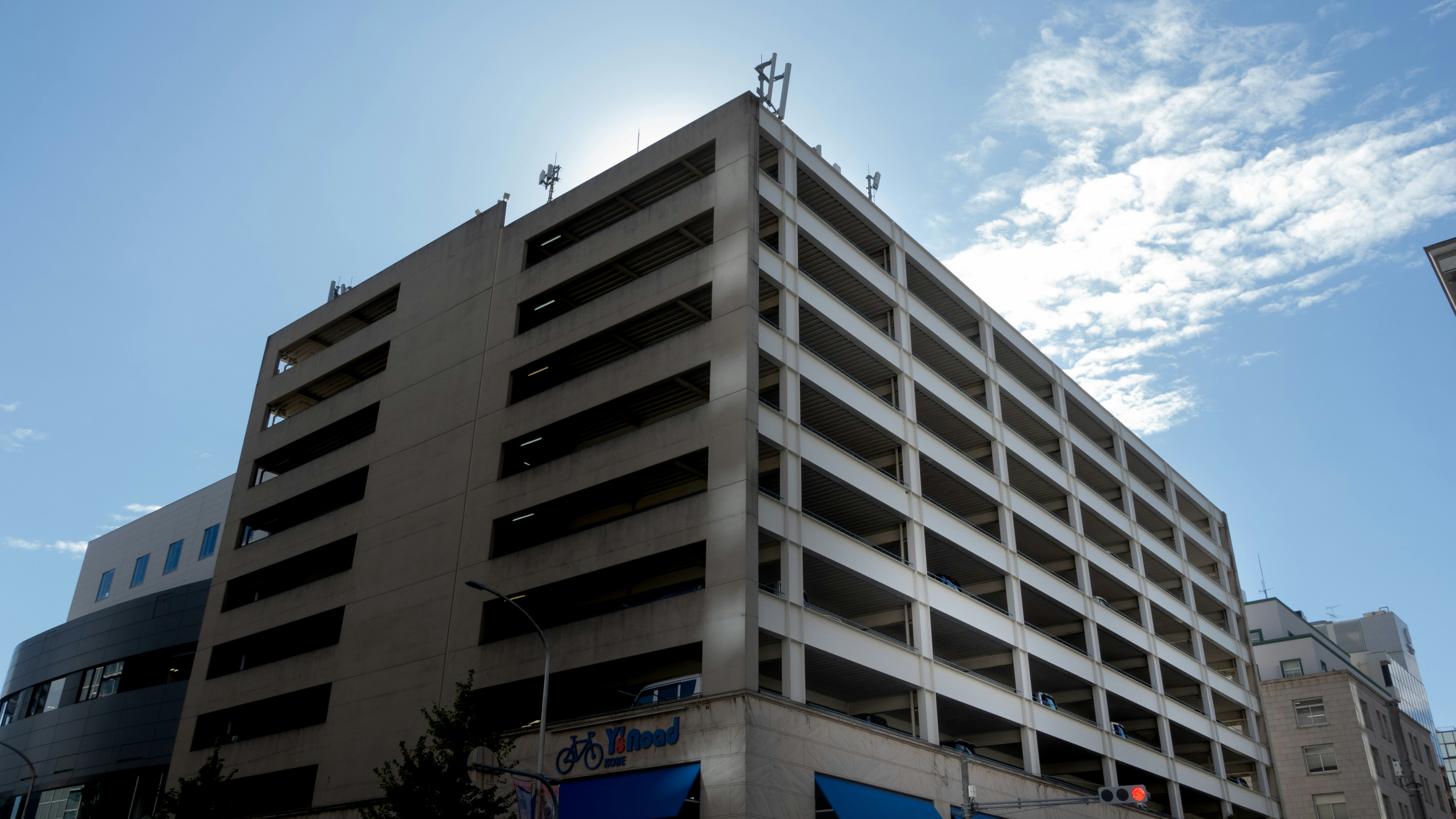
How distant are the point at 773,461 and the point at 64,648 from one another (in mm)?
51762

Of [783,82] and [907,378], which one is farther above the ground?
[783,82]

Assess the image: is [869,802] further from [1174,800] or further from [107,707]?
[107,707]

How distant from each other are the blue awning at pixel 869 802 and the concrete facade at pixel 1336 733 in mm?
42334

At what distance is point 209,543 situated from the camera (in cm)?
6781

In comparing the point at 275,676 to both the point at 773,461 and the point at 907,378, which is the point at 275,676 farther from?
the point at 907,378

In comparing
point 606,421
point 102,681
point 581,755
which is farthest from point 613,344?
point 102,681

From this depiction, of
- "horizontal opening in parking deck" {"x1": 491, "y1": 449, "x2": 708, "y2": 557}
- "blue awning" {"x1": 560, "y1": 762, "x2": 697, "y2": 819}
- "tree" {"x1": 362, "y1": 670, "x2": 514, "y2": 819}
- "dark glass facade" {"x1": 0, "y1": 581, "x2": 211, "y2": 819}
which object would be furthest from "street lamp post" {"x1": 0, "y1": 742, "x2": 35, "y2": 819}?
"blue awning" {"x1": 560, "y1": 762, "x2": 697, "y2": 819}

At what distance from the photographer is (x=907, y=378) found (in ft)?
158

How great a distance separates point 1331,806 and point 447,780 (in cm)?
6481

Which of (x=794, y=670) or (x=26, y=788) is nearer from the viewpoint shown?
(x=794, y=670)

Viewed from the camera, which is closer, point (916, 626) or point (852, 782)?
point (852, 782)

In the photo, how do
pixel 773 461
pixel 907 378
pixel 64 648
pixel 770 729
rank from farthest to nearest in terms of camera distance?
pixel 64 648, pixel 907 378, pixel 773 461, pixel 770 729

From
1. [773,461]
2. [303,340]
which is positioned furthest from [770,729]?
[303,340]

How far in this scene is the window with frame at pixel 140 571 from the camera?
2859 inches
